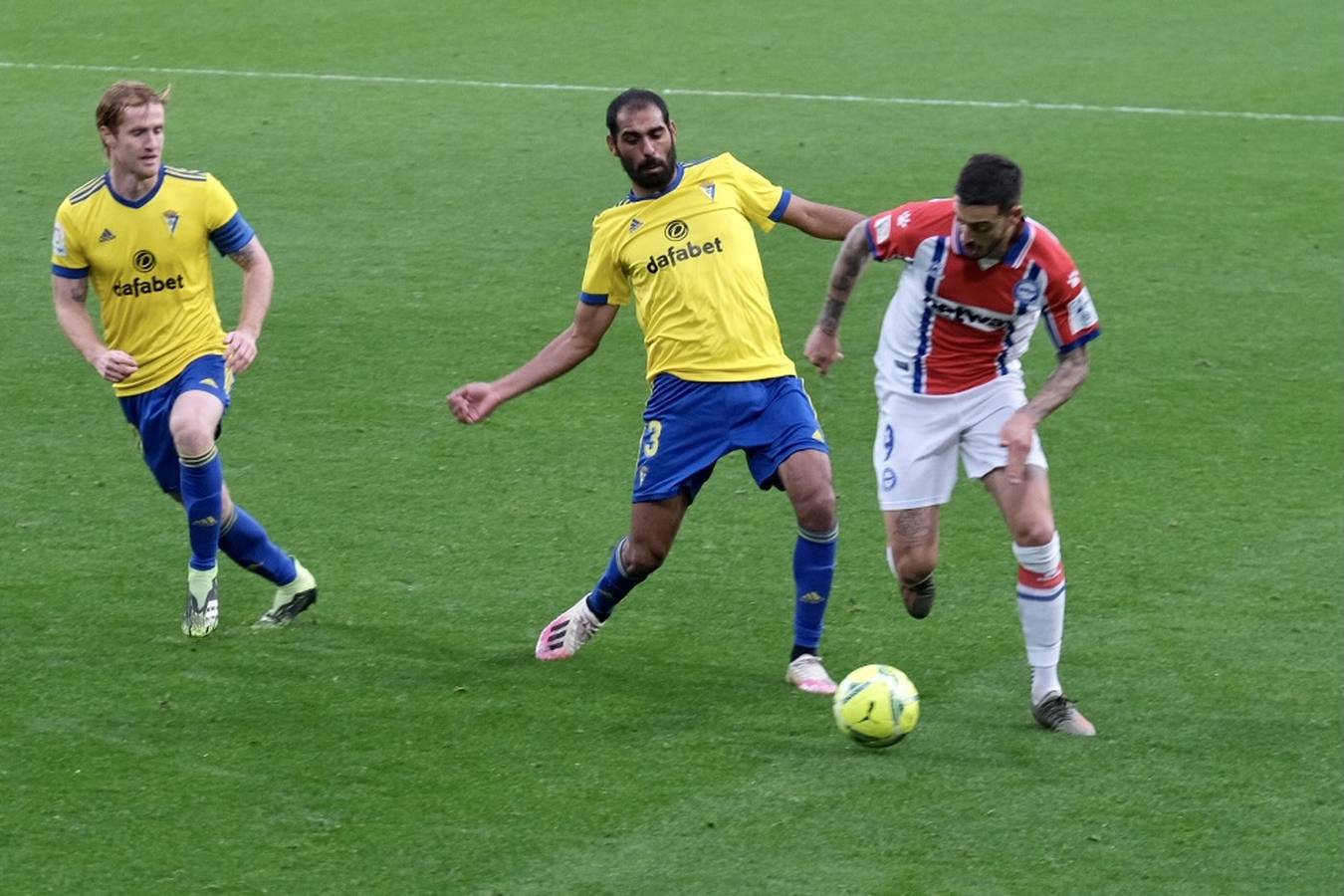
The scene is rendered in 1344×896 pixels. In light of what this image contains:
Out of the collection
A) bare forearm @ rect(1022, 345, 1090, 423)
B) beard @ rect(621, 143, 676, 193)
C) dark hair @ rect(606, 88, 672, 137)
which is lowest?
bare forearm @ rect(1022, 345, 1090, 423)

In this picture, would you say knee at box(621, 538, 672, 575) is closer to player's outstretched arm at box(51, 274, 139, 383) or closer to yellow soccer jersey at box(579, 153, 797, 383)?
yellow soccer jersey at box(579, 153, 797, 383)

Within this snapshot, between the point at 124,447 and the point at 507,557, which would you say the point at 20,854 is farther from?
the point at 124,447

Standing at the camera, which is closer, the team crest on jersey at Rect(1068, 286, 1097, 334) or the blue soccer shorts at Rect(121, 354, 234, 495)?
the team crest on jersey at Rect(1068, 286, 1097, 334)

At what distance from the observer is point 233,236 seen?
24.1 ft

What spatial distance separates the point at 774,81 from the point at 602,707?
11642 mm

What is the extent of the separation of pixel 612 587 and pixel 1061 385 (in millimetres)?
1768

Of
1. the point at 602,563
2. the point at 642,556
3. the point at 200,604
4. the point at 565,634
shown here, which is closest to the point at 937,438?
the point at 642,556

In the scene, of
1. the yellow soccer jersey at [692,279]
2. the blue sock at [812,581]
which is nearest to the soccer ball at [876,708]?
the blue sock at [812,581]

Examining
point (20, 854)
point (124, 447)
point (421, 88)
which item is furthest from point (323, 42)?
point (20, 854)

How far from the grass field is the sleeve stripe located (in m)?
1.39

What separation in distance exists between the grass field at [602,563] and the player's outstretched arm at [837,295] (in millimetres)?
1141

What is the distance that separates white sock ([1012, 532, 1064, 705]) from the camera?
647 centimetres

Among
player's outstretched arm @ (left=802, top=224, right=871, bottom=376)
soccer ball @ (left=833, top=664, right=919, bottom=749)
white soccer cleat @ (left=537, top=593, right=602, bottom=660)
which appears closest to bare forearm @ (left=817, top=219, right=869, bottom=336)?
player's outstretched arm @ (left=802, top=224, right=871, bottom=376)

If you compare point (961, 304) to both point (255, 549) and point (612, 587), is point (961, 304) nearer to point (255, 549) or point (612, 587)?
point (612, 587)
